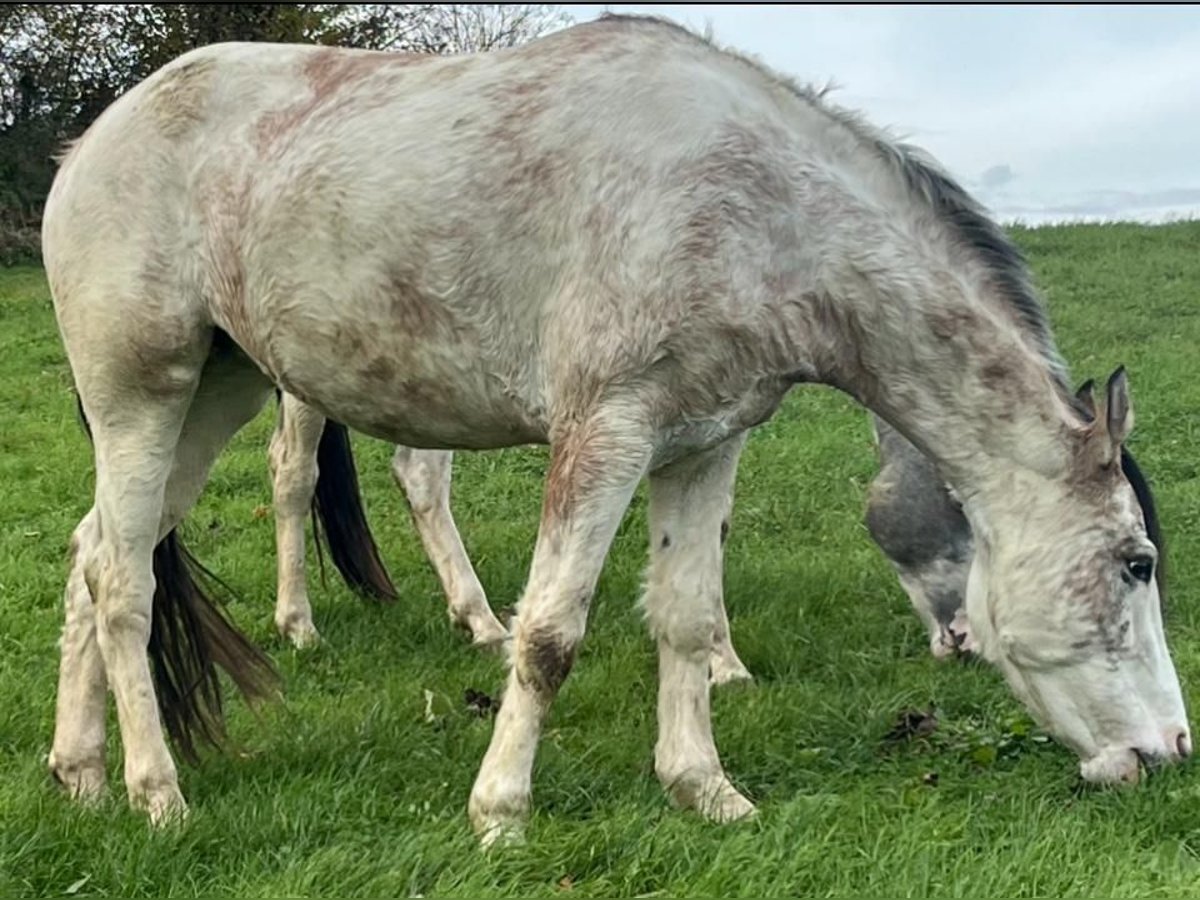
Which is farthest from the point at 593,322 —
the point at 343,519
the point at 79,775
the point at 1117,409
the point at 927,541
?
the point at 343,519

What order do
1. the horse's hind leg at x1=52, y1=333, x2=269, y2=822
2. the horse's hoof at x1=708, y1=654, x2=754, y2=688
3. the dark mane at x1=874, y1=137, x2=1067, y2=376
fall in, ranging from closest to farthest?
the dark mane at x1=874, y1=137, x2=1067, y2=376 < the horse's hind leg at x1=52, y1=333, x2=269, y2=822 < the horse's hoof at x1=708, y1=654, x2=754, y2=688

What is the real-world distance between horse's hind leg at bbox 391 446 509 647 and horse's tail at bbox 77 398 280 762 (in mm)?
1568

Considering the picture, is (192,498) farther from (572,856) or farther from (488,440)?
(572,856)

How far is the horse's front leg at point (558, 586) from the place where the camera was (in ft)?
11.7

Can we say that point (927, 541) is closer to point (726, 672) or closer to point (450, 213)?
point (726, 672)

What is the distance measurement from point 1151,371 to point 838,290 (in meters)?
9.94

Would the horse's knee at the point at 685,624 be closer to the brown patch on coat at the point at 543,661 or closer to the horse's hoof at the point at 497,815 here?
the brown patch on coat at the point at 543,661

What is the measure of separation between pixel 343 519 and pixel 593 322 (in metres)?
3.13

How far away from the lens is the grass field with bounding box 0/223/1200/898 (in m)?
3.36

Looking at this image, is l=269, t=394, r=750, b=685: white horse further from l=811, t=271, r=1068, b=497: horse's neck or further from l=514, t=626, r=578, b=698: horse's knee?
l=811, t=271, r=1068, b=497: horse's neck

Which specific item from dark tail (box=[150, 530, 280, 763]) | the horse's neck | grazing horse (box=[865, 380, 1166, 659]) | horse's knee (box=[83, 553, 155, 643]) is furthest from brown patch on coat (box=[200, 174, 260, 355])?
grazing horse (box=[865, 380, 1166, 659])

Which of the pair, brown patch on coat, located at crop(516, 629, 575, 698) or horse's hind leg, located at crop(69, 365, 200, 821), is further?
horse's hind leg, located at crop(69, 365, 200, 821)

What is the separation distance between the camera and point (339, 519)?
638cm

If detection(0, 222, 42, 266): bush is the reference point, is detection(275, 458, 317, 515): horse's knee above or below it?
above
